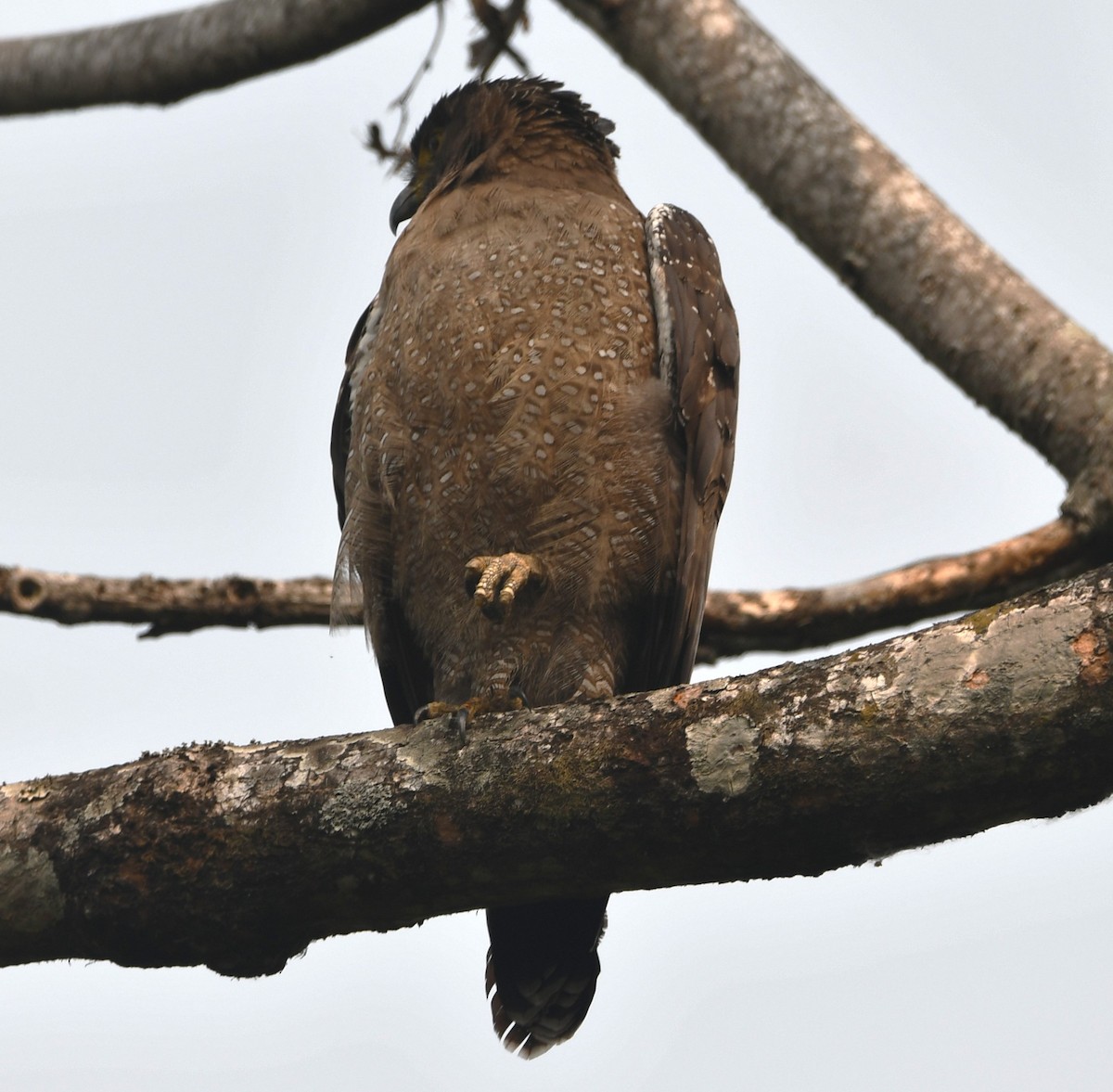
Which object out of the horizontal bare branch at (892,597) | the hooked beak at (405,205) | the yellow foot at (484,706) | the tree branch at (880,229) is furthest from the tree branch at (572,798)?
the hooked beak at (405,205)

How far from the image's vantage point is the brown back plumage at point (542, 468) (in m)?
A: 4.49

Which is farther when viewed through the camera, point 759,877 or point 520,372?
point 520,372

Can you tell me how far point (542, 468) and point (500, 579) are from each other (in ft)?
1.22

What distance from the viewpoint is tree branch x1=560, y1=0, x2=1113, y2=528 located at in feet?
17.3

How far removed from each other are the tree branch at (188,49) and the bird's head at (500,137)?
2.14 feet

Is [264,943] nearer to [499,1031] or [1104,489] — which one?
[499,1031]

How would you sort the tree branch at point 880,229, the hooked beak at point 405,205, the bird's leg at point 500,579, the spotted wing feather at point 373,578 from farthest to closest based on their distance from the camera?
the hooked beak at point 405,205, the tree branch at point 880,229, the spotted wing feather at point 373,578, the bird's leg at point 500,579

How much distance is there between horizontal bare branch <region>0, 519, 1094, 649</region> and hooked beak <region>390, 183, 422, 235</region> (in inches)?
62.4

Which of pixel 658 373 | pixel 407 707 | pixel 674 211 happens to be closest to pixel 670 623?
pixel 658 373

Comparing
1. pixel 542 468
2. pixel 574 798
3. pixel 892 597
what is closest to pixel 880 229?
pixel 892 597

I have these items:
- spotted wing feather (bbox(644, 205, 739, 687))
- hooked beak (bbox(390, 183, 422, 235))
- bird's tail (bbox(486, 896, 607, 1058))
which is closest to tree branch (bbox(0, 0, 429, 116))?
hooked beak (bbox(390, 183, 422, 235))

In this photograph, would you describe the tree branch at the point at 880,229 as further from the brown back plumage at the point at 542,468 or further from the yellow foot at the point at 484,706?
the yellow foot at the point at 484,706

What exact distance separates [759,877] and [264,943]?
1.15m

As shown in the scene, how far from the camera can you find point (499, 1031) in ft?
14.8
